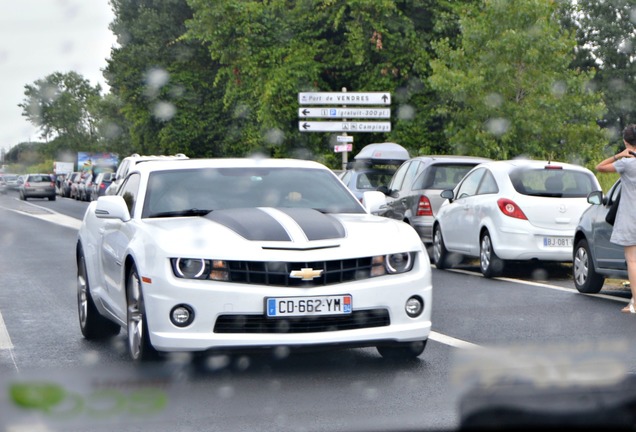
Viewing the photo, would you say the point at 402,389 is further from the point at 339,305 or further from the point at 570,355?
the point at 570,355

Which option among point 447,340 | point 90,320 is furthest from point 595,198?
point 90,320

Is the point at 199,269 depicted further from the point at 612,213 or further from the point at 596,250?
the point at 596,250

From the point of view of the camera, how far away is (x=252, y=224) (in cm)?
656

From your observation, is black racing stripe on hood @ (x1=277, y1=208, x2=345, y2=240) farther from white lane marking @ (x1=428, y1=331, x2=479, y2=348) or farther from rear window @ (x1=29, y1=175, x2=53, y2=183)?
rear window @ (x1=29, y1=175, x2=53, y2=183)

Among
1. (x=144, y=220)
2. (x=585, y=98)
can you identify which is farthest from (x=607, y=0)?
(x=144, y=220)

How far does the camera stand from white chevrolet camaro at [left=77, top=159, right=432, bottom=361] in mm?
6234

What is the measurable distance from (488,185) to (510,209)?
0.94m

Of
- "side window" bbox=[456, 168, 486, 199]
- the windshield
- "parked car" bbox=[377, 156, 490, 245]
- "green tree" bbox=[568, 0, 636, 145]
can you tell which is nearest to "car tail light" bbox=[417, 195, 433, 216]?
"parked car" bbox=[377, 156, 490, 245]

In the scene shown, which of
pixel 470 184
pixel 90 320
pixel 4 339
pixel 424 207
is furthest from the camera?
pixel 424 207

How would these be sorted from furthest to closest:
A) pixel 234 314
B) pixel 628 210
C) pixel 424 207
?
pixel 424 207
pixel 628 210
pixel 234 314

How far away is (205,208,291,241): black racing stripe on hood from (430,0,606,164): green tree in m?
22.0

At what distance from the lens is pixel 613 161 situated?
34.2 feet

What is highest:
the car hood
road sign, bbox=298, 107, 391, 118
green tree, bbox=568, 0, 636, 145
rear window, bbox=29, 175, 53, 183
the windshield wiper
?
green tree, bbox=568, 0, 636, 145

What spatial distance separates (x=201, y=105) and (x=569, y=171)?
3280 centimetres
